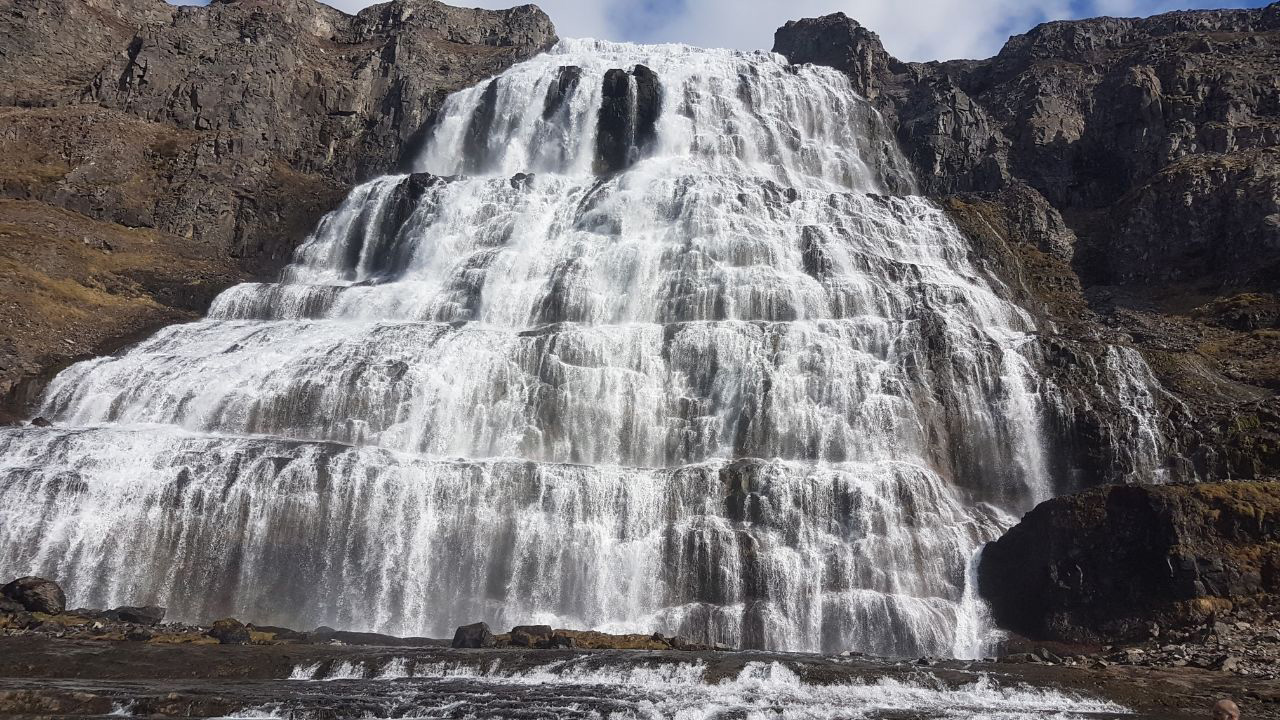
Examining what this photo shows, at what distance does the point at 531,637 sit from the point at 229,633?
25.9 ft

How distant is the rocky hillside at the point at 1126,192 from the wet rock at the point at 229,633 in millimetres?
28600

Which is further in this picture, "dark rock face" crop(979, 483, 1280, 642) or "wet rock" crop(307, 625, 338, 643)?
"wet rock" crop(307, 625, 338, 643)

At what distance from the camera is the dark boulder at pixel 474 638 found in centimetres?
2258

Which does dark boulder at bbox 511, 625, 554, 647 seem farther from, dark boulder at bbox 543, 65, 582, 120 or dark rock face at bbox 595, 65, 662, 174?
dark boulder at bbox 543, 65, 582, 120

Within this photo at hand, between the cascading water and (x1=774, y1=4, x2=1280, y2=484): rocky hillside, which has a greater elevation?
(x1=774, y1=4, x2=1280, y2=484): rocky hillside

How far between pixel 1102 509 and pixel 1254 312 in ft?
87.5

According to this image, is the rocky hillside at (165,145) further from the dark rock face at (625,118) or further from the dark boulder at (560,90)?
the dark rock face at (625,118)

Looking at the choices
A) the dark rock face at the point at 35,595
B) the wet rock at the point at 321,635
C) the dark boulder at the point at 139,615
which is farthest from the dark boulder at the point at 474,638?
the dark rock face at the point at 35,595

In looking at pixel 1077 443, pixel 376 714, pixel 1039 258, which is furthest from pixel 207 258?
pixel 1039 258

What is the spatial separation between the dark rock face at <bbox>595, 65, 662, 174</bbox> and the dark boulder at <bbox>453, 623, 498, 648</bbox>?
40081 mm

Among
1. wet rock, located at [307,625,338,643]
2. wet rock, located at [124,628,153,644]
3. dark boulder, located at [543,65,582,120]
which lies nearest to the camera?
wet rock, located at [124,628,153,644]

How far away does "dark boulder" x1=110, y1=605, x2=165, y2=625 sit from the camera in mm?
23328

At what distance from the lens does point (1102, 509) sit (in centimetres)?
2477

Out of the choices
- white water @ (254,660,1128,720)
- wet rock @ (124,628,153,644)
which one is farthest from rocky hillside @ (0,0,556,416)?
white water @ (254,660,1128,720)
